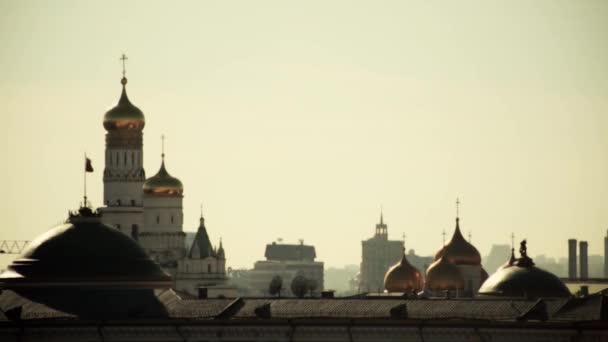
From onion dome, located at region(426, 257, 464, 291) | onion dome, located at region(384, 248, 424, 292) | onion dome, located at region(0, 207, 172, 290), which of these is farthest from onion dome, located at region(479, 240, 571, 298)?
onion dome, located at region(0, 207, 172, 290)

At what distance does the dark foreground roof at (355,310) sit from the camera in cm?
12312

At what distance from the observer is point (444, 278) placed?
7121 inches

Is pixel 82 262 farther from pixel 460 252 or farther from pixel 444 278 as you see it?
pixel 460 252

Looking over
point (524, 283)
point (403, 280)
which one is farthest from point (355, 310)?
point (403, 280)

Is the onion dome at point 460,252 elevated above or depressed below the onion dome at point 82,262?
above

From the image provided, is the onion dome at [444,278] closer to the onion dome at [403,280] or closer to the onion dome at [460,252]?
the onion dome at [403,280]

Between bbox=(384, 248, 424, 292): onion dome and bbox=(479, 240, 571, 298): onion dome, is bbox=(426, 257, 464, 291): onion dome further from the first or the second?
bbox=(479, 240, 571, 298): onion dome

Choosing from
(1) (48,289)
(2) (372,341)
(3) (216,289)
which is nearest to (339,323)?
(2) (372,341)

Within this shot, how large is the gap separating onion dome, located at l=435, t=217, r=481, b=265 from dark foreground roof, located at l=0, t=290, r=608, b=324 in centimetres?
5361

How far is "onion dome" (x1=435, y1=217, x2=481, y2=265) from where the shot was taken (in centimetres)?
18938

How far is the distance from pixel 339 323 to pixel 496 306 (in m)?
8.10

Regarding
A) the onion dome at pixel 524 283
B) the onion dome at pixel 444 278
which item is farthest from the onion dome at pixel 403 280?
the onion dome at pixel 524 283

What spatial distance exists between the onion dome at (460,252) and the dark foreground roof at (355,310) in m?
53.6

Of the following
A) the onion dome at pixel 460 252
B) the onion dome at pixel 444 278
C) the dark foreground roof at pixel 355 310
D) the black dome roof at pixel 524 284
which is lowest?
the dark foreground roof at pixel 355 310
